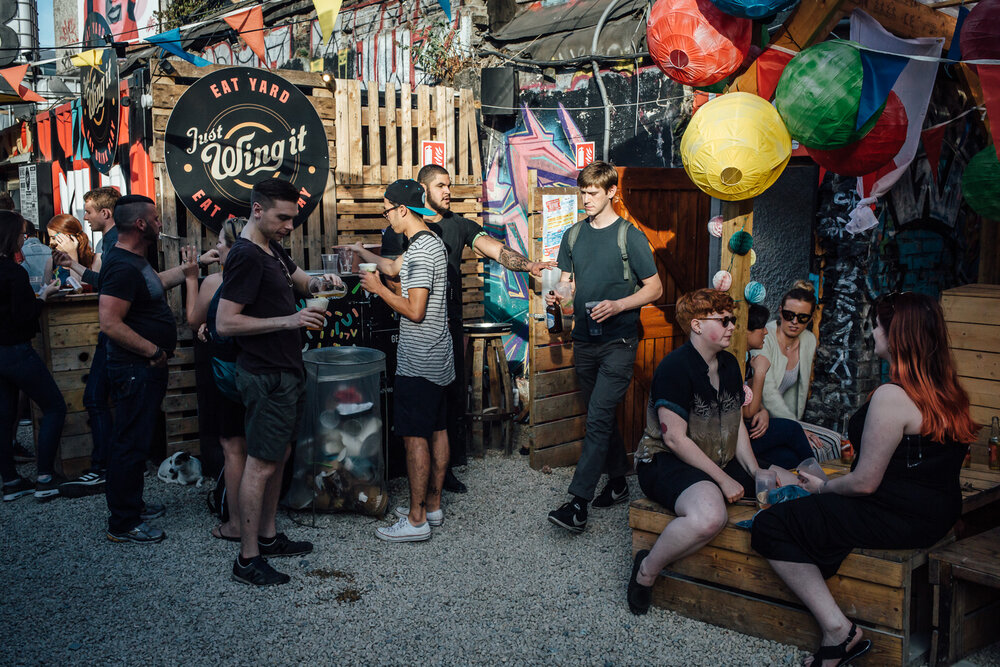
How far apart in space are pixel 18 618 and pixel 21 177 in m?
12.2

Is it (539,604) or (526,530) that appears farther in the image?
(526,530)

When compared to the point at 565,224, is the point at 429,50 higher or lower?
higher

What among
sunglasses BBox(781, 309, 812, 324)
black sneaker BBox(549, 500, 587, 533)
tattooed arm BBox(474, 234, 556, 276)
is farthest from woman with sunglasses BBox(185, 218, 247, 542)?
sunglasses BBox(781, 309, 812, 324)

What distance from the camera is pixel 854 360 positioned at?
6582 millimetres

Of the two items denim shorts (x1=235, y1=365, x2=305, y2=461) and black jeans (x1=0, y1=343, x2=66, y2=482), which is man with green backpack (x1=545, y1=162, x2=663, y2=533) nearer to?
denim shorts (x1=235, y1=365, x2=305, y2=461)

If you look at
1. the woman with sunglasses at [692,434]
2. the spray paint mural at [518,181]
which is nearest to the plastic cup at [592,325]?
the woman with sunglasses at [692,434]

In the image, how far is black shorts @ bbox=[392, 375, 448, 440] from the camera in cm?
491

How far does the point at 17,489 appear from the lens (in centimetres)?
595

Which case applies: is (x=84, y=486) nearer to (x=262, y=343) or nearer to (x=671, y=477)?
(x=262, y=343)

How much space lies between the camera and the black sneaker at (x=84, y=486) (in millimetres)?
5926

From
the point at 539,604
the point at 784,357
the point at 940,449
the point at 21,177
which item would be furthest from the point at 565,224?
the point at 21,177

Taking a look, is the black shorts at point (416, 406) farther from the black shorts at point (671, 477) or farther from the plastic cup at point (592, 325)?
the black shorts at point (671, 477)

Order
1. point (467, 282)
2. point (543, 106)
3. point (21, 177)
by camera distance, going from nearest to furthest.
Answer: point (467, 282) → point (543, 106) → point (21, 177)

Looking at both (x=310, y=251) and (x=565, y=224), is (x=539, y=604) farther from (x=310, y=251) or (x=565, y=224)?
(x=310, y=251)
